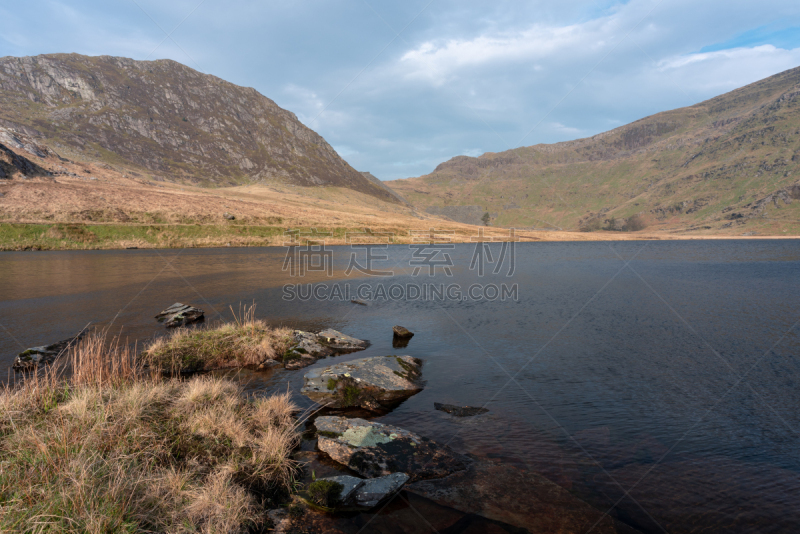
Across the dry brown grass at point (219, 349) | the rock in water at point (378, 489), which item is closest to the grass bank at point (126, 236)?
the dry brown grass at point (219, 349)

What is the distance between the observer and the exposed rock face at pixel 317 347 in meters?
13.6

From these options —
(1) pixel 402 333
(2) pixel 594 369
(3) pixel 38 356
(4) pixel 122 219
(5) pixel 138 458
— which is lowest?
(2) pixel 594 369

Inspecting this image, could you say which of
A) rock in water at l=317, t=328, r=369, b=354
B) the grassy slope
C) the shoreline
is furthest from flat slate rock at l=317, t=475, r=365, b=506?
the grassy slope

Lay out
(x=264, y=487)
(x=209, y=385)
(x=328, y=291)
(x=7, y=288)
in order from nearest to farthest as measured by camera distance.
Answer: (x=264, y=487), (x=209, y=385), (x=7, y=288), (x=328, y=291)

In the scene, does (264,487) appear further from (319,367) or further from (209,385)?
(319,367)

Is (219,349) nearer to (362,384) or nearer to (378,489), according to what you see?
(362,384)

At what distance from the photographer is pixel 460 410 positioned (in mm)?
10039

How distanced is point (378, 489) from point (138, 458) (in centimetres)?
397

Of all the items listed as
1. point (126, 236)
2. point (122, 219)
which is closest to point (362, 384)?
point (126, 236)

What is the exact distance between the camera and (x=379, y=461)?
7.30 meters

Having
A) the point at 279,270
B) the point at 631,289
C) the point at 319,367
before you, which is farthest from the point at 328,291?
the point at 631,289

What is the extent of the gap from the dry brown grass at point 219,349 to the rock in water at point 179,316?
4674 mm

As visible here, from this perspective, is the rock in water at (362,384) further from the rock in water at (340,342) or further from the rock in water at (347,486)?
the rock in water at (347,486)

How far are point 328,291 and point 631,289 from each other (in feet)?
83.2
